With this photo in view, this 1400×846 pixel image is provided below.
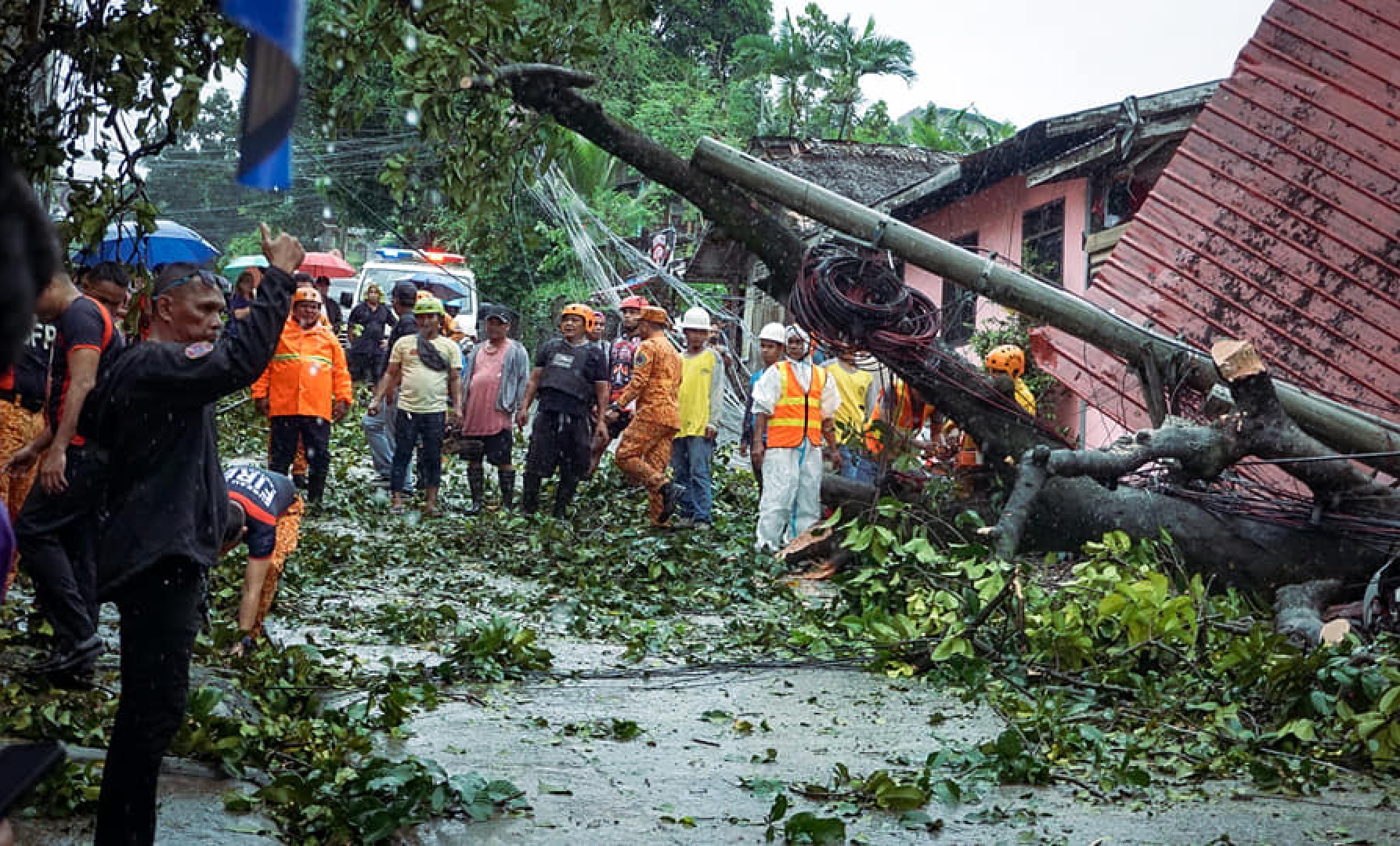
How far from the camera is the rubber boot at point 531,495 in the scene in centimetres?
1319

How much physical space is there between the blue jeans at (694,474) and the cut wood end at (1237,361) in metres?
5.74

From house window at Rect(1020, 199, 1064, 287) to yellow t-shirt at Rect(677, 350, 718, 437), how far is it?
6080mm

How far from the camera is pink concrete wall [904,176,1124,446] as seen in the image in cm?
1609

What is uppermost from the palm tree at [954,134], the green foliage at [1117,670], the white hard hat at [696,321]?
the palm tree at [954,134]

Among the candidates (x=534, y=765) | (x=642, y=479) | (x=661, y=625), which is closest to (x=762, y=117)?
(x=642, y=479)

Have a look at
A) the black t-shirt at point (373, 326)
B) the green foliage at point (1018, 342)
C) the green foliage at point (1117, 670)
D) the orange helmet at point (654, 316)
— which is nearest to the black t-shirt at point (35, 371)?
the green foliage at point (1117, 670)

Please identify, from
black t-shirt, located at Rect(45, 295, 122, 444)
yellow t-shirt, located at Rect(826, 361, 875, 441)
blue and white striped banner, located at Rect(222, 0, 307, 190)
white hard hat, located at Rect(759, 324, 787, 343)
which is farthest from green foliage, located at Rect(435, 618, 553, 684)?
white hard hat, located at Rect(759, 324, 787, 343)

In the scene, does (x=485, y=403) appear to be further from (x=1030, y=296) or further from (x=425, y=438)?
(x=1030, y=296)

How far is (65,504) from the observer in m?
5.64

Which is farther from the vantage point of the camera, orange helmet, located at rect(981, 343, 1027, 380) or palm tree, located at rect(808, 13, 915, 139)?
palm tree, located at rect(808, 13, 915, 139)

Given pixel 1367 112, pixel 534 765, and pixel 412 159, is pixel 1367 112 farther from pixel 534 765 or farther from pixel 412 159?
pixel 534 765

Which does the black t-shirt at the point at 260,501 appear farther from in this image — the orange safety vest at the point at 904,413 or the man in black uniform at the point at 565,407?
the man in black uniform at the point at 565,407

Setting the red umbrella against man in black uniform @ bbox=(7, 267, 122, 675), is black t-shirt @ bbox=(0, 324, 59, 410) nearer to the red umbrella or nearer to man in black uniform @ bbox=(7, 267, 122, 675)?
man in black uniform @ bbox=(7, 267, 122, 675)

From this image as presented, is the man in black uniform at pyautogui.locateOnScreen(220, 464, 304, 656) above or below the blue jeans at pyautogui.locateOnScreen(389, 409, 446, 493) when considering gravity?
below
